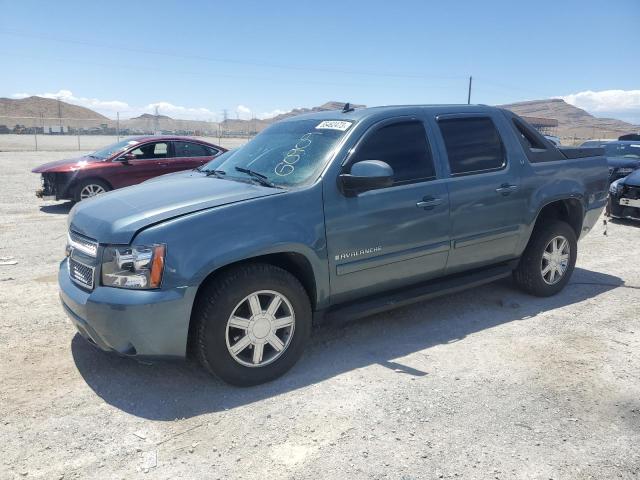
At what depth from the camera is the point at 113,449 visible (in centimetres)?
283

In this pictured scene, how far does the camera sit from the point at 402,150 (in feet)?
13.8

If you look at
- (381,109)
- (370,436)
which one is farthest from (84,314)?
(381,109)

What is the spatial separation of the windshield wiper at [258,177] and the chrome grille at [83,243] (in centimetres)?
124

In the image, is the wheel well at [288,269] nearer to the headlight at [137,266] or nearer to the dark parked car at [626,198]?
the headlight at [137,266]

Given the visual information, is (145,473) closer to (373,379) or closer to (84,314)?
(84,314)

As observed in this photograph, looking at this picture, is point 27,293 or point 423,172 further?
point 27,293

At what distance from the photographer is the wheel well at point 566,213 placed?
5405mm

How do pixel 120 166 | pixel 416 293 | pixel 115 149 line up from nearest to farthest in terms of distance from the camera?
pixel 416 293 → pixel 120 166 → pixel 115 149

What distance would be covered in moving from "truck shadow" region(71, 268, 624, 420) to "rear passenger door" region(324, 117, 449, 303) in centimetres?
49

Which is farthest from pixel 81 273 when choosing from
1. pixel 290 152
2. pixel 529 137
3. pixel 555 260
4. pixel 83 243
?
pixel 555 260

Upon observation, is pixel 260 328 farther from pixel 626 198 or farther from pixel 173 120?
pixel 173 120

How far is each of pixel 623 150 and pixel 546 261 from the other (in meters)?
9.39

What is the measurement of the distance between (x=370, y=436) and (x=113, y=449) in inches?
56.3

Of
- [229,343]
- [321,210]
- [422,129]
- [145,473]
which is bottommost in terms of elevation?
[145,473]
